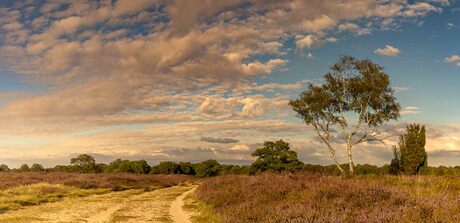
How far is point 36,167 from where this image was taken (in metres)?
101

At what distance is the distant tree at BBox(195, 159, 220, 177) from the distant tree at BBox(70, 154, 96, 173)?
26.4m

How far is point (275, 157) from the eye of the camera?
5425cm

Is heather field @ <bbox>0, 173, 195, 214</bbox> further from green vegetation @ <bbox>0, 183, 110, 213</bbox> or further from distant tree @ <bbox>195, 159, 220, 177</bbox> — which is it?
distant tree @ <bbox>195, 159, 220, 177</bbox>

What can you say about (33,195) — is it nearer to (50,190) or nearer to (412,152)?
(50,190)

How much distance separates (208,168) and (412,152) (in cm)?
5799

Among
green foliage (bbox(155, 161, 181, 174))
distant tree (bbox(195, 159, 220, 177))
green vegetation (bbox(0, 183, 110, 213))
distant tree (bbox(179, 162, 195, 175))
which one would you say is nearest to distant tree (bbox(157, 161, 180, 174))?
green foliage (bbox(155, 161, 181, 174))

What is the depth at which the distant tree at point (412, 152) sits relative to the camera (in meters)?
47.3

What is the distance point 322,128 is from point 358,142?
178 inches

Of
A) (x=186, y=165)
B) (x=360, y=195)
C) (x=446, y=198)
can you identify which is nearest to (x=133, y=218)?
(x=360, y=195)

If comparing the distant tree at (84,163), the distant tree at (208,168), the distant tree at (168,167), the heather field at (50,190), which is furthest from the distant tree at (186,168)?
the heather field at (50,190)

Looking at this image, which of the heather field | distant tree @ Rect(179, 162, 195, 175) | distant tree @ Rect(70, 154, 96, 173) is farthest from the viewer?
distant tree @ Rect(179, 162, 195, 175)

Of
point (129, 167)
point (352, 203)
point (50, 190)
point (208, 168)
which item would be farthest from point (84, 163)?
point (352, 203)

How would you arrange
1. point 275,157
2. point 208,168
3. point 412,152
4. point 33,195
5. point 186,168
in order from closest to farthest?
1. point 33,195
2. point 412,152
3. point 275,157
4. point 208,168
5. point 186,168

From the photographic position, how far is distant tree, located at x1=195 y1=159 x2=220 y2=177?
95.9 meters
